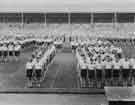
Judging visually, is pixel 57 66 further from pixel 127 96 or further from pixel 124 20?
pixel 124 20

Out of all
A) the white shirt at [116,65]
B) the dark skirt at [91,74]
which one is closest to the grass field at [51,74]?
the dark skirt at [91,74]

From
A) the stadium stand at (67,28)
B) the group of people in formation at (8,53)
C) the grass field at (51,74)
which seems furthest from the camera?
the stadium stand at (67,28)

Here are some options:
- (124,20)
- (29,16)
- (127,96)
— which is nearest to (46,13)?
(29,16)

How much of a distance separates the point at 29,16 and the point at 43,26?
1.84 m

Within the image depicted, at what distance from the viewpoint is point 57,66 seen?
1032 centimetres

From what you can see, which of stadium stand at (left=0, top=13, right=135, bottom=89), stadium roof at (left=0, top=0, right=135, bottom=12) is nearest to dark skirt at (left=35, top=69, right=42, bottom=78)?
stadium stand at (left=0, top=13, right=135, bottom=89)

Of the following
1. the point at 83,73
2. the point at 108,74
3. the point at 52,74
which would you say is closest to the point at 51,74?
the point at 52,74

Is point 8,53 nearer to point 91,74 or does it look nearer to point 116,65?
point 91,74

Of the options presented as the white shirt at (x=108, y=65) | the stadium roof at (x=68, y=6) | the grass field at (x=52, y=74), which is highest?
the stadium roof at (x=68, y=6)

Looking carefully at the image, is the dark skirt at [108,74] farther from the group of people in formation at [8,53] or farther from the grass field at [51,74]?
the group of people in formation at [8,53]

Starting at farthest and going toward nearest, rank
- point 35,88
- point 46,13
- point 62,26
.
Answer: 1. point 46,13
2. point 62,26
3. point 35,88

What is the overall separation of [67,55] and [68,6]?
996 cm

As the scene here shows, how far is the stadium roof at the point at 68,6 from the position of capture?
21.7 metres

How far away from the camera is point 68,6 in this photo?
22.2m
